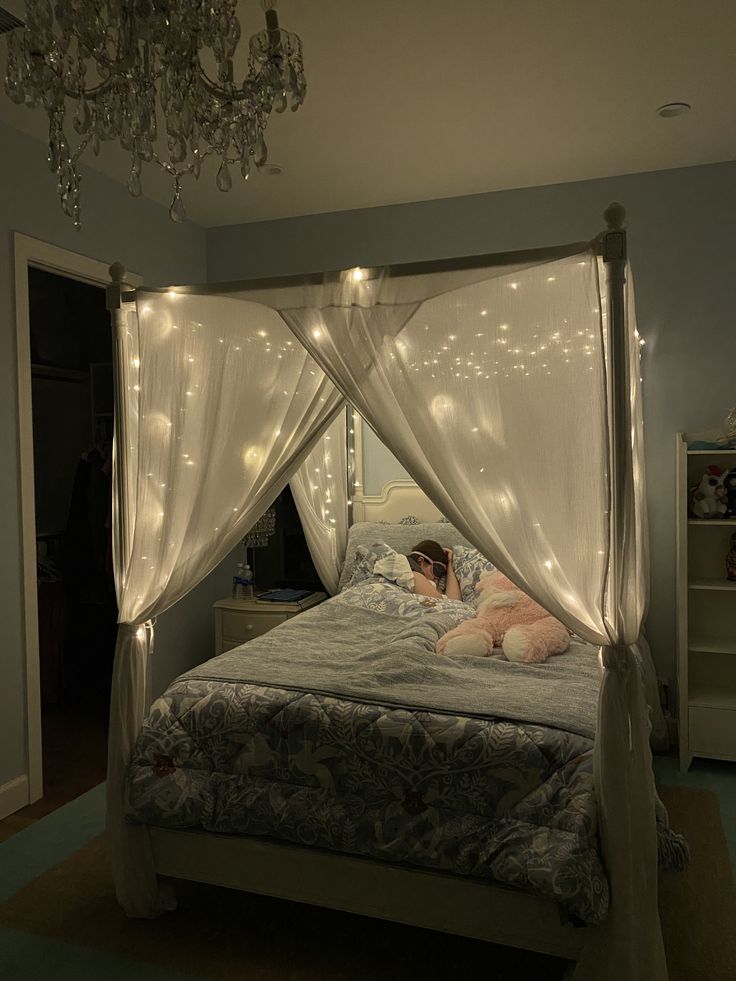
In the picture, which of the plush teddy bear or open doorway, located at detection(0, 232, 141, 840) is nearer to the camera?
open doorway, located at detection(0, 232, 141, 840)

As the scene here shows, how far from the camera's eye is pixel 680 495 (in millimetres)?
3557

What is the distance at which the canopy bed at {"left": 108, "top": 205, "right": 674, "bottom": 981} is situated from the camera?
2021mm

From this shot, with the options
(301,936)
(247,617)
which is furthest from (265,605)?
(301,936)

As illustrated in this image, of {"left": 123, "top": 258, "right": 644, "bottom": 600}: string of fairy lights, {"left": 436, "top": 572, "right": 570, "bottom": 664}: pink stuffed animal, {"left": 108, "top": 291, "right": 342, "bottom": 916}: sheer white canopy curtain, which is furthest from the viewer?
{"left": 436, "top": 572, "right": 570, "bottom": 664}: pink stuffed animal

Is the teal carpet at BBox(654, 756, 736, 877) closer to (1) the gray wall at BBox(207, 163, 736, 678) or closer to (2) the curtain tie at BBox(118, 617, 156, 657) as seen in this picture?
(1) the gray wall at BBox(207, 163, 736, 678)

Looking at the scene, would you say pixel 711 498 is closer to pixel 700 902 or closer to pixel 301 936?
pixel 700 902

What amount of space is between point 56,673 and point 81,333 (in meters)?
2.17

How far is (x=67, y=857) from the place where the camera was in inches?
111

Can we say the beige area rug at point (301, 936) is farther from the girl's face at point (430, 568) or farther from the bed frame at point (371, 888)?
the girl's face at point (430, 568)

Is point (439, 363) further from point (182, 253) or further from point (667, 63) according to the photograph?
point (182, 253)

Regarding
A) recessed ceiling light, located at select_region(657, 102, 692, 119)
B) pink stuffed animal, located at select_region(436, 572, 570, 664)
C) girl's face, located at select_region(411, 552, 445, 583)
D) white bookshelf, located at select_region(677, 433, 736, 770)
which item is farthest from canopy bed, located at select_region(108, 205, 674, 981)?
recessed ceiling light, located at select_region(657, 102, 692, 119)

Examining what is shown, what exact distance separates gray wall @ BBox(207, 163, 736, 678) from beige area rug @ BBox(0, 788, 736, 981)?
165 cm

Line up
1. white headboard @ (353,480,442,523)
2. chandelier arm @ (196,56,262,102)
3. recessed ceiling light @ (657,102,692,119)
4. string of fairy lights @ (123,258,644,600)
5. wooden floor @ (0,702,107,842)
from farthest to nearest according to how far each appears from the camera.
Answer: white headboard @ (353,480,442,523) < wooden floor @ (0,702,107,842) < recessed ceiling light @ (657,102,692,119) < string of fairy lights @ (123,258,644,600) < chandelier arm @ (196,56,262,102)

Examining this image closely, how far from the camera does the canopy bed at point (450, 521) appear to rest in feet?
6.63
